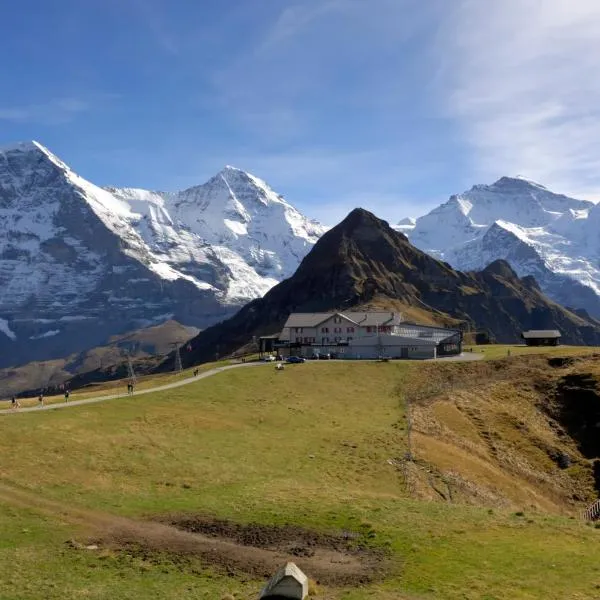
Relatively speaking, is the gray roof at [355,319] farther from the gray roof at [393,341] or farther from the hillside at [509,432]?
the hillside at [509,432]

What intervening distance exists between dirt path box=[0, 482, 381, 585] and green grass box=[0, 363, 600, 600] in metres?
1.04

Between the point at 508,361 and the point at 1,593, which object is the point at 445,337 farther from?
the point at 1,593

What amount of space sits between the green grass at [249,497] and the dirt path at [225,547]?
41.0 inches

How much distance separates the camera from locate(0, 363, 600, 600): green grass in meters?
28.7

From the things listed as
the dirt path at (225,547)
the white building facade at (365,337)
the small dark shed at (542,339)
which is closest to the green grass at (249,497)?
the dirt path at (225,547)

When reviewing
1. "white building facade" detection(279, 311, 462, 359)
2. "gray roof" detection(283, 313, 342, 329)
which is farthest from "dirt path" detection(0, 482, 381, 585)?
"gray roof" detection(283, 313, 342, 329)

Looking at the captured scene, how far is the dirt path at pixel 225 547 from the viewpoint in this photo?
101 ft

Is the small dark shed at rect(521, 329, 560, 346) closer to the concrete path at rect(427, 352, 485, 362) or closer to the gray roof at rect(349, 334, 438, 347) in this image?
the concrete path at rect(427, 352, 485, 362)

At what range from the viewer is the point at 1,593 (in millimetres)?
27656

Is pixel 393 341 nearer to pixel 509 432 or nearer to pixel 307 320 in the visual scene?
pixel 307 320

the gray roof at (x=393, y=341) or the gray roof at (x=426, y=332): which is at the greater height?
the gray roof at (x=426, y=332)

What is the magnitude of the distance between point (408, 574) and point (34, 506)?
75.2 ft

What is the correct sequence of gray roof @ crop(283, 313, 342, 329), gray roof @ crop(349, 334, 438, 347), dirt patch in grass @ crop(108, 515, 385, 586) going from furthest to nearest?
gray roof @ crop(283, 313, 342, 329) < gray roof @ crop(349, 334, 438, 347) < dirt patch in grass @ crop(108, 515, 385, 586)

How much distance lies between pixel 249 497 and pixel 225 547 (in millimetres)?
9424
